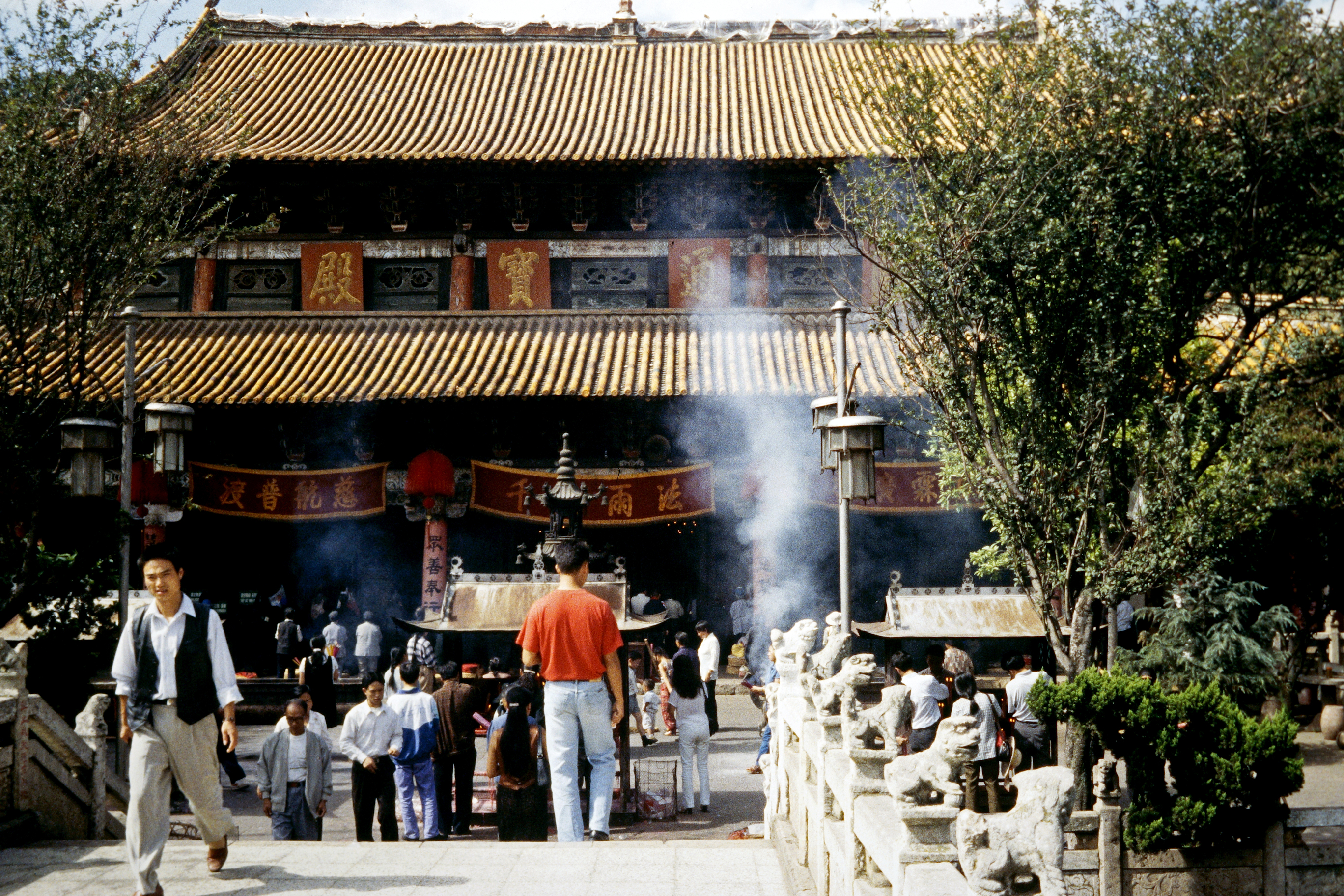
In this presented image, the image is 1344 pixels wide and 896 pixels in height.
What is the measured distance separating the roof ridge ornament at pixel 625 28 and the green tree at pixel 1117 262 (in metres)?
13.0

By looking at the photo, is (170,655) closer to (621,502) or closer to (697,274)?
(621,502)

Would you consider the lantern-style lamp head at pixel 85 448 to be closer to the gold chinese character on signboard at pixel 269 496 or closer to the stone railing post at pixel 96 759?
the stone railing post at pixel 96 759

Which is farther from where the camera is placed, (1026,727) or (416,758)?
(1026,727)

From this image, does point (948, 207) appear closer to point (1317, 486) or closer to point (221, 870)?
point (1317, 486)

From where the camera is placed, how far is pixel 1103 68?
859cm

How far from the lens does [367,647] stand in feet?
50.3

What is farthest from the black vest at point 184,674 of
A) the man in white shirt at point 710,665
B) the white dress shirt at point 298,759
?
the man in white shirt at point 710,665

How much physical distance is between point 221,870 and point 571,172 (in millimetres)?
13010

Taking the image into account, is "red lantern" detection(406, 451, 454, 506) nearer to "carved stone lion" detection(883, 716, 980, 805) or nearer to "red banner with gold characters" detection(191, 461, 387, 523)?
"red banner with gold characters" detection(191, 461, 387, 523)

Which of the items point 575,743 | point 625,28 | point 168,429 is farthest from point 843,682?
point 625,28

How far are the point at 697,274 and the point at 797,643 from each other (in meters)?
10.6

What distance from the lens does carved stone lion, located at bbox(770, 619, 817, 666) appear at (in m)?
7.01

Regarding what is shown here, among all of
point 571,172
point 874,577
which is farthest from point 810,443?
point 571,172

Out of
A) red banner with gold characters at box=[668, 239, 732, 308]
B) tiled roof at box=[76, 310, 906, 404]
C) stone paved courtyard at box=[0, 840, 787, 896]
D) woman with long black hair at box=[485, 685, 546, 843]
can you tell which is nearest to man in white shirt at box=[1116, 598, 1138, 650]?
tiled roof at box=[76, 310, 906, 404]
